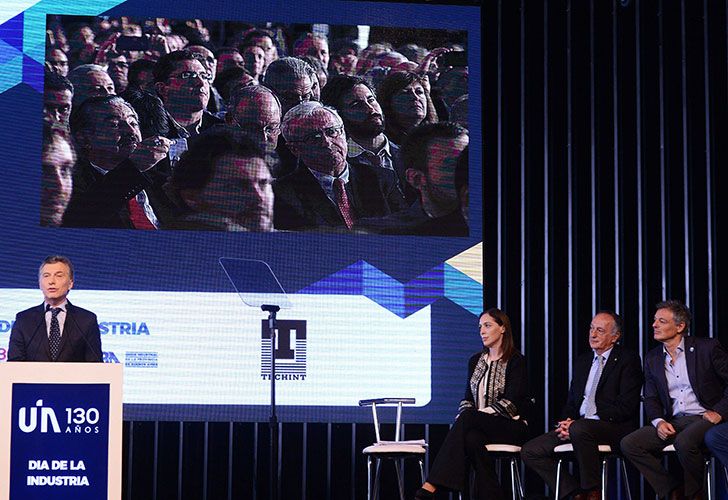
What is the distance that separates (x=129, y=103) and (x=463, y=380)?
2.67m

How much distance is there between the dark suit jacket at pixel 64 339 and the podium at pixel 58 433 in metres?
1.44

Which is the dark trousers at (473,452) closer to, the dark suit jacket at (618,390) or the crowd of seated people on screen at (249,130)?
the dark suit jacket at (618,390)

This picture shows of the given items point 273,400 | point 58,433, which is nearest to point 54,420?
point 58,433

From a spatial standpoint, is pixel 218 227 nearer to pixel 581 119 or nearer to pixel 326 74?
pixel 326 74

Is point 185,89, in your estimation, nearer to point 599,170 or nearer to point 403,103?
point 403,103

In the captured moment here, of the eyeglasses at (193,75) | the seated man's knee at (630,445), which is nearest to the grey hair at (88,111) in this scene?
the eyeglasses at (193,75)

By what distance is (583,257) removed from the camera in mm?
6883

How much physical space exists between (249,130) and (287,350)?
4.55 ft

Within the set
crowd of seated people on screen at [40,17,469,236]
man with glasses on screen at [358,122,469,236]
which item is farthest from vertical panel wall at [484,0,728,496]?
crowd of seated people on screen at [40,17,469,236]

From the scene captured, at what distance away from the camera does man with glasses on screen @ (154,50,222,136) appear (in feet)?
21.6

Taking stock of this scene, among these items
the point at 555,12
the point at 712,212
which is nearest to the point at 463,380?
the point at 712,212

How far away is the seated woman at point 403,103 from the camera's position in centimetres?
672

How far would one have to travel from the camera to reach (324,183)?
662 cm

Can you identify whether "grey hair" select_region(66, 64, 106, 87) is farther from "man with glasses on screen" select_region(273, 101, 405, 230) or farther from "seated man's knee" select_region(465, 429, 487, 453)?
"seated man's knee" select_region(465, 429, 487, 453)
